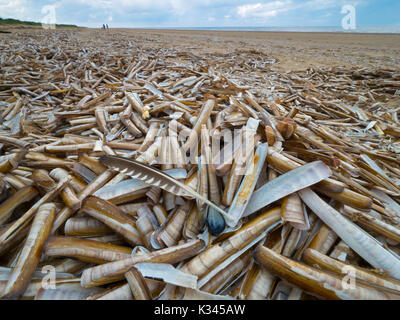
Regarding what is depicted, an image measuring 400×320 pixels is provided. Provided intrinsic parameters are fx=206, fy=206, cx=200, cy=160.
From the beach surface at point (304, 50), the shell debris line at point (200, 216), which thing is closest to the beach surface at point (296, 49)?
the beach surface at point (304, 50)

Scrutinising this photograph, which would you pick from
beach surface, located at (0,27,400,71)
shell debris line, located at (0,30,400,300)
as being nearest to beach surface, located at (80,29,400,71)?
beach surface, located at (0,27,400,71)

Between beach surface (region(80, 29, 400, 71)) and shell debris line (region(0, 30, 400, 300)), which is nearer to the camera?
shell debris line (region(0, 30, 400, 300))

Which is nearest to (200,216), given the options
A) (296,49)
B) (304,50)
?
(304,50)

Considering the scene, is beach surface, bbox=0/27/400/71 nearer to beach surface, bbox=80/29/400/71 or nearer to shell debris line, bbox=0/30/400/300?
beach surface, bbox=80/29/400/71

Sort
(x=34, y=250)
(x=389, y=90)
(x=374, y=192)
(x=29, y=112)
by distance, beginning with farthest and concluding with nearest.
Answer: (x=389, y=90)
(x=29, y=112)
(x=374, y=192)
(x=34, y=250)

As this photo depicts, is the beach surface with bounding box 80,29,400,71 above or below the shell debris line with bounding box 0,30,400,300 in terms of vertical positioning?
above

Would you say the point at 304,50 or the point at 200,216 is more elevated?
the point at 304,50

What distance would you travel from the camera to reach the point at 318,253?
1.08 meters

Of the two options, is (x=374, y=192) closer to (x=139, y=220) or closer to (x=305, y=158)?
(x=305, y=158)

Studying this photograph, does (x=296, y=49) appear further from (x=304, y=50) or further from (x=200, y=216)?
(x=200, y=216)

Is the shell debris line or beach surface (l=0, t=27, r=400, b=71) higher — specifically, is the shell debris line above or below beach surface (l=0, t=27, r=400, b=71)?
below

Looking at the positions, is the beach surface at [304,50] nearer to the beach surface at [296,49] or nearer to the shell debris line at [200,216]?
the beach surface at [296,49]

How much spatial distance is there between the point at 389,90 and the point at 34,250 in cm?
744
